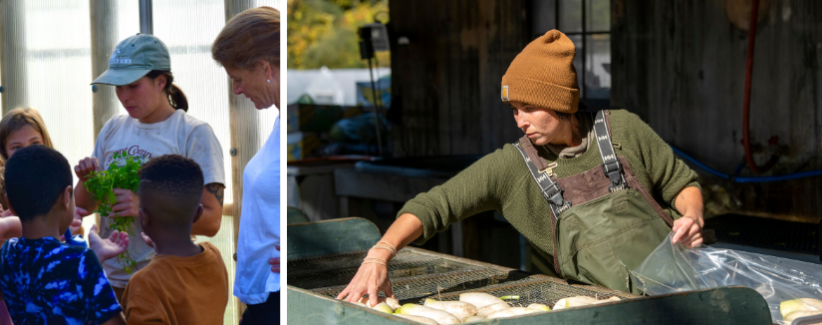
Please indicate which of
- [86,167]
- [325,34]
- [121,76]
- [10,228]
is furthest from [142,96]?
[325,34]

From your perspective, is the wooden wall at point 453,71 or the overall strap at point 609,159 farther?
the wooden wall at point 453,71

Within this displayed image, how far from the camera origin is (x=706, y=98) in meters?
4.65

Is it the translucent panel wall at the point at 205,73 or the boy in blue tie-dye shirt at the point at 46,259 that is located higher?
Result: the translucent panel wall at the point at 205,73

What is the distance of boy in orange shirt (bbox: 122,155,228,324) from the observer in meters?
2.16

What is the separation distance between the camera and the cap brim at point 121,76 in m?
2.22

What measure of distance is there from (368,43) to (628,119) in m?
5.02

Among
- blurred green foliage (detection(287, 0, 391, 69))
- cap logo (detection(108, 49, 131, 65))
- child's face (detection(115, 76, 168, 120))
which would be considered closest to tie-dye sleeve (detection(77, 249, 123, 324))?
child's face (detection(115, 76, 168, 120))

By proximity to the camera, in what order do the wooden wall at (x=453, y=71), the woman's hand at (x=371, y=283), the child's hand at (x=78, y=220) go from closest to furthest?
the woman's hand at (x=371, y=283) → the child's hand at (x=78, y=220) → the wooden wall at (x=453, y=71)

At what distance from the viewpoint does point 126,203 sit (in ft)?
7.34

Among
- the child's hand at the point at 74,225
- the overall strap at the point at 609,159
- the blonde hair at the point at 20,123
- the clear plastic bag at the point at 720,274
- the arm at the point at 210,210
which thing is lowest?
the clear plastic bag at the point at 720,274

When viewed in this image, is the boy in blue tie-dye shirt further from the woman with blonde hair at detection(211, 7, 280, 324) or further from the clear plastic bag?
the clear plastic bag

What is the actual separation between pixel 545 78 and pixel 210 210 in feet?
3.41

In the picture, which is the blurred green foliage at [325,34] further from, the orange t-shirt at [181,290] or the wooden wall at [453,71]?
the orange t-shirt at [181,290]

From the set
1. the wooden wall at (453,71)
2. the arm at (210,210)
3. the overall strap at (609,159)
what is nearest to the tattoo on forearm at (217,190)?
the arm at (210,210)
